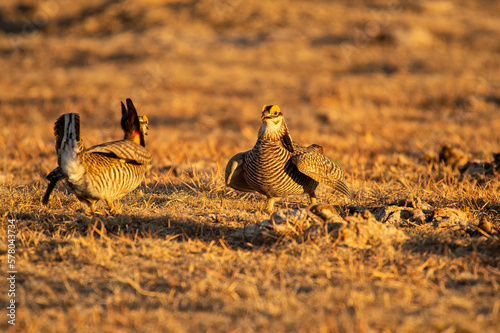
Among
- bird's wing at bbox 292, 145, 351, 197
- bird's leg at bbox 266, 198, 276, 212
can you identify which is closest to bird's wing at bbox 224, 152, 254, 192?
bird's leg at bbox 266, 198, 276, 212

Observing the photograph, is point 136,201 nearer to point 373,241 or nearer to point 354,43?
point 373,241

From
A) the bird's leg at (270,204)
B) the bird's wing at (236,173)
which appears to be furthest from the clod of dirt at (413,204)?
the bird's wing at (236,173)

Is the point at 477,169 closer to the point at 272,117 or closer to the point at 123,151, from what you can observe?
the point at 272,117

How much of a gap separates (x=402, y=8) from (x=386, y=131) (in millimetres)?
13652

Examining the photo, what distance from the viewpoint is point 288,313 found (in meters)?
2.58

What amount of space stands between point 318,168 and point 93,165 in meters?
1.85

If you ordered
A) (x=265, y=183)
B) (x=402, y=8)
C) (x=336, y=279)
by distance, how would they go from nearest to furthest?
(x=336, y=279) < (x=265, y=183) < (x=402, y=8)

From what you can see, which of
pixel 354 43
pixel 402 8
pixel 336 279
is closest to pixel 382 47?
pixel 354 43

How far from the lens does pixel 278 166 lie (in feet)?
13.7

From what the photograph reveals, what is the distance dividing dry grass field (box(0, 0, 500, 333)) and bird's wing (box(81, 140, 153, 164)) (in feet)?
1.41

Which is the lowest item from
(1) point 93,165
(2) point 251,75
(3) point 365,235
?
(3) point 365,235

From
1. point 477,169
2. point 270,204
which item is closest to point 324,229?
point 270,204

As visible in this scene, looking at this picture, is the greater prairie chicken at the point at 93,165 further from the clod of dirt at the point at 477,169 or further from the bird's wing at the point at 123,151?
the clod of dirt at the point at 477,169

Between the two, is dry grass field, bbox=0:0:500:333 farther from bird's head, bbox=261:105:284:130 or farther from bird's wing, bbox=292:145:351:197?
bird's head, bbox=261:105:284:130
